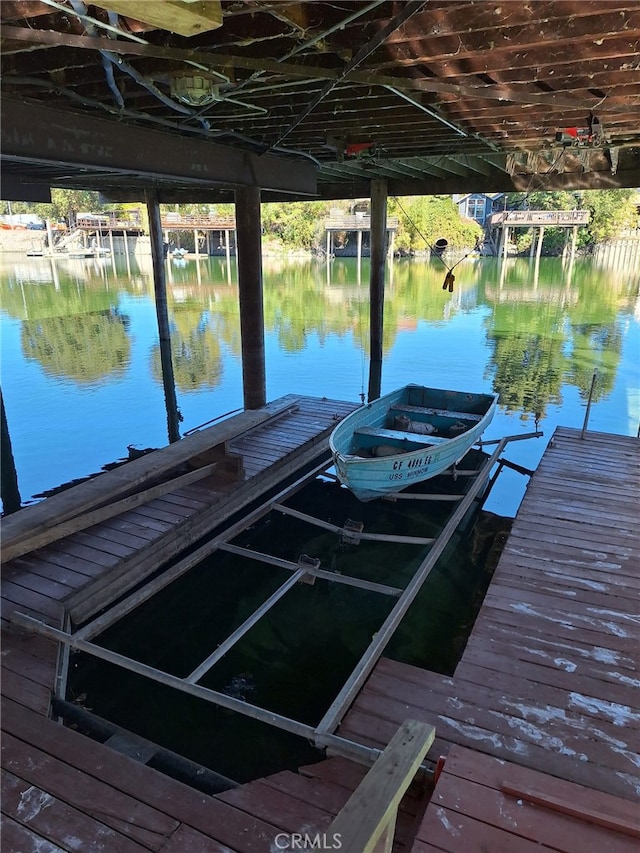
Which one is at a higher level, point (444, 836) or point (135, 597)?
point (444, 836)

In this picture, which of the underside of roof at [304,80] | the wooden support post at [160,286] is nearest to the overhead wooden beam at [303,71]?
the underside of roof at [304,80]

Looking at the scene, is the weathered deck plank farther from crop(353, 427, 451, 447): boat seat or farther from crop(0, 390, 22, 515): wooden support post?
crop(0, 390, 22, 515): wooden support post

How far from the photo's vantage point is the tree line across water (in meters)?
52.2

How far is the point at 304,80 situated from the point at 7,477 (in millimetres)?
8602

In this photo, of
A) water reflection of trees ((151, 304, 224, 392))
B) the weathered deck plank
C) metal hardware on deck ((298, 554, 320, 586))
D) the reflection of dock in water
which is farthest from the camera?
the reflection of dock in water

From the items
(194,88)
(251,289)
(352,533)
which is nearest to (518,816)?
(352,533)

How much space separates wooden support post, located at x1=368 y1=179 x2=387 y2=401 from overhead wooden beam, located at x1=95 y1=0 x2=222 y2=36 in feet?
38.5

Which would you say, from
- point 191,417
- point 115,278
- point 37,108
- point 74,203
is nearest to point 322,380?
point 191,417

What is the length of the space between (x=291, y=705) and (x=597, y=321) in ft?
78.2

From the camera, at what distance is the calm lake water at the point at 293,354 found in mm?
12859

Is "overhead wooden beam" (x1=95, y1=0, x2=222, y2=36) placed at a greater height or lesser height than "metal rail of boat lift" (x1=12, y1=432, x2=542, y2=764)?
greater

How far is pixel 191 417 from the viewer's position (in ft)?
44.9

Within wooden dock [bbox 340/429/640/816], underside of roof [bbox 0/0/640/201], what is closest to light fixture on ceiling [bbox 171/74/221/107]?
underside of roof [bbox 0/0/640/201]

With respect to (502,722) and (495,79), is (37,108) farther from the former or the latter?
(502,722)
